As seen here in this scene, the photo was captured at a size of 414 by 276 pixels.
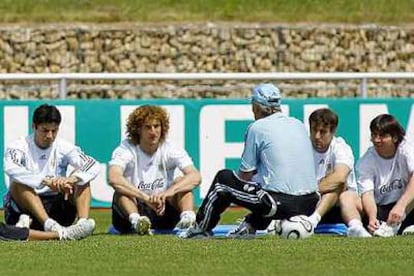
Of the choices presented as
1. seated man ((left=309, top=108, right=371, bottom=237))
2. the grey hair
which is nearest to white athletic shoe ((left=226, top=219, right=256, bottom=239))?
seated man ((left=309, top=108, right=371, bottom=237))

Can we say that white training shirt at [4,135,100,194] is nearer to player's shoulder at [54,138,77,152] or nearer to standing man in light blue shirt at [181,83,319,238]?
player's shoulder at [54,138,77,152]

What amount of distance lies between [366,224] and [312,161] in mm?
889

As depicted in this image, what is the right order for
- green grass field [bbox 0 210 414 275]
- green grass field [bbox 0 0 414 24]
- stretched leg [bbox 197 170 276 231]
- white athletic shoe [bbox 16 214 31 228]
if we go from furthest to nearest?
green grass field [bbox 0 0 414 24]
white athletic shoe [bbox 16 214 31 228]
stretched leg [bbox 197 170 276 231]
green grass field [bbox 0 210 414 275]

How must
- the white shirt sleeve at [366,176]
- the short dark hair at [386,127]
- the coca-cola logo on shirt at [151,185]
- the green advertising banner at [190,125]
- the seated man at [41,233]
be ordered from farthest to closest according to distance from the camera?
the green advertising banner at [190,125] < the coca-cola logo on shirt at [151,185] < the white shirt sleeve at [366,176] < the short dark hair at [386,127] < the seated man at [41,233]

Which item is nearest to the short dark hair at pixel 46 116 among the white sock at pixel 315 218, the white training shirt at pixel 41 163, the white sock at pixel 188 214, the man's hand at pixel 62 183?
the white training shirt at pixel 41 163

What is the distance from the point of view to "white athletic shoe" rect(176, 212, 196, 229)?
13.7 metres

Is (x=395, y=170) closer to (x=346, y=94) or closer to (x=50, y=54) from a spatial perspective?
(x=346, y=94)

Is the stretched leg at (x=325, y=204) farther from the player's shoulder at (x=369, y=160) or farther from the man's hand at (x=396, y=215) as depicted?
the man's hand at (x=396, y=215)

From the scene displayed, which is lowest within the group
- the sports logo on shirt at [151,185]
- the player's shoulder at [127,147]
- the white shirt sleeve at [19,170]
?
the sports logo on shirt at [151,185]

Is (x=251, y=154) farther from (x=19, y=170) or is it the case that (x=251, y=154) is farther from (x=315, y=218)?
(x=19, y=170)

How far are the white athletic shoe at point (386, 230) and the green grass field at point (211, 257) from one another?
406 mm

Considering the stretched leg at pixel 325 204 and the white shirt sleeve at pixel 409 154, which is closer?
the stretched leg at pixel 325 204

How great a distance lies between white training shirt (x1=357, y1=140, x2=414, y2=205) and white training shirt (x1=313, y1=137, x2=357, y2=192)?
215mm

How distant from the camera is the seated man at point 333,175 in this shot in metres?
13.5
